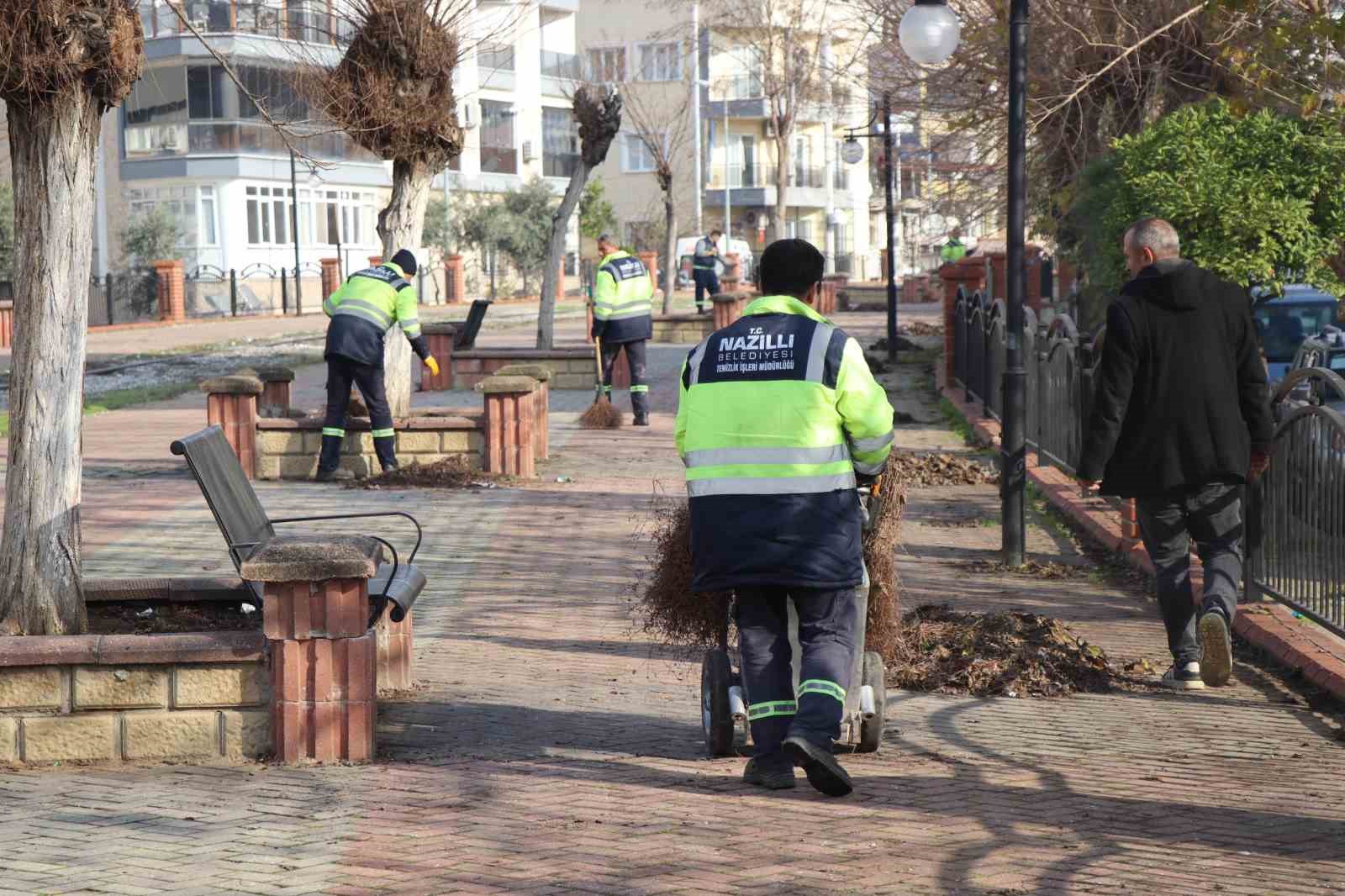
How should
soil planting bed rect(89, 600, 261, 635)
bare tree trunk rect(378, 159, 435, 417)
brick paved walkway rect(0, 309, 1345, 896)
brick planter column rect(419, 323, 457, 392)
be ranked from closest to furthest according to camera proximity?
brick paved walkway rect(0, 309, 1345, 896), soil planting bed rect(89, 600, 261, 635), bare tree trunk rect(378, 159, 435, 417), brick planter column rect(419, 323, 457, 392)

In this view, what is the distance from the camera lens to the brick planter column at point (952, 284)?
72.1ft

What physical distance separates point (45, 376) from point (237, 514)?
35.9 inches

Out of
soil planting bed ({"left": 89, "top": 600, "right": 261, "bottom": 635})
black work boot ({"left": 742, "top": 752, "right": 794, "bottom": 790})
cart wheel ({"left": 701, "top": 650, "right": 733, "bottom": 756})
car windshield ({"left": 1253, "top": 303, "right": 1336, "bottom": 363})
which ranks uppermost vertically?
car windshield ({"left": 1253, "top": 303, "right": 1336, "bottom": 363})

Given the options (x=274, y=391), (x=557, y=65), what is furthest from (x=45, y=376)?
(x=557, y=65)

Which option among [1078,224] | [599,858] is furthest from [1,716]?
[1078,224]

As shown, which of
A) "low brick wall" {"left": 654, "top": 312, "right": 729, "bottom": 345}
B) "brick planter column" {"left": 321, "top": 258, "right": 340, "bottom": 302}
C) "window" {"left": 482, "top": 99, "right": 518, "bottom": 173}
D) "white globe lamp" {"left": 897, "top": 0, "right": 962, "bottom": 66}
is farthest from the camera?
"window" {"left": 482, "top": 99, "right": 518, "bottom": 173}

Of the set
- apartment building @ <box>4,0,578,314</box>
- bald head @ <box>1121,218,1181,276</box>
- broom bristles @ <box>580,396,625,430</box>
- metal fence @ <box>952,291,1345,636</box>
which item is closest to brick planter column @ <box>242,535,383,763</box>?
bald head @ <box>1121,218,1181,276</box>

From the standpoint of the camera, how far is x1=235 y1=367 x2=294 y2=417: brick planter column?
14531 millimetres

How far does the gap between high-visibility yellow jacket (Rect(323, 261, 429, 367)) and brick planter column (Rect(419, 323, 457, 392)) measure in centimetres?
931

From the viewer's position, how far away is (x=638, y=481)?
13648 mm

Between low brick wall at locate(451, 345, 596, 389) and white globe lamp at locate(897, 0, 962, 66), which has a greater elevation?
white globe lamp at locate(897, 0, 962, 66)

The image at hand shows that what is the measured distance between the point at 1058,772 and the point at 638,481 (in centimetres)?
813

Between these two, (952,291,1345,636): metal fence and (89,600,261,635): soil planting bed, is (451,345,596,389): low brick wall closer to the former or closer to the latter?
(952,291,1345,636): metal fence

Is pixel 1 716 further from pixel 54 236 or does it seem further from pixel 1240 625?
pixel 1240 625
